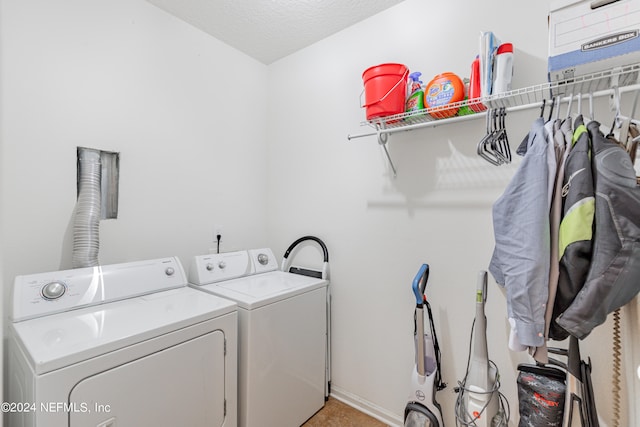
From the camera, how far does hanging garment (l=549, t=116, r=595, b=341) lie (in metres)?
0.86

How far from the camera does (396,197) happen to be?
1880 millimetres

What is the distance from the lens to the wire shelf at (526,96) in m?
1.06

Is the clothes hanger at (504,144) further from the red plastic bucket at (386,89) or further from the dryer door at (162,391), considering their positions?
the dryer door at (162,391)

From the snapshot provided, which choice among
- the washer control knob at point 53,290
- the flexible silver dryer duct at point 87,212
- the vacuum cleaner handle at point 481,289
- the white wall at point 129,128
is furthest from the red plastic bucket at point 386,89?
the washer control knob at point 53,290

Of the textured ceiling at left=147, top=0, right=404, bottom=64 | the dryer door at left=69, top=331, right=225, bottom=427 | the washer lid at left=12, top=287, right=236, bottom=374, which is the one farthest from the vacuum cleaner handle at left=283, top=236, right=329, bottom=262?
the textured ceiling at left=147, top=0, right=404, bottom=64

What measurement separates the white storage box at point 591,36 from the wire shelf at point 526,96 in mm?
31

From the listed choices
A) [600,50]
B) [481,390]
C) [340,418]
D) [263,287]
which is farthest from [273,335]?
[600,50]

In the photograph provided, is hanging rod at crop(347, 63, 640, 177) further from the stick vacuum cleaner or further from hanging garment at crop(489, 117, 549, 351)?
the stick vacuum cleaner

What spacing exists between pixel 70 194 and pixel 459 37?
7.69ft

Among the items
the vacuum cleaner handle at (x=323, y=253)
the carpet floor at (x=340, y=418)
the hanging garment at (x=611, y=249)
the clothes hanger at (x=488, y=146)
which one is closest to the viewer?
the hanging garment at (x=611, y=249)

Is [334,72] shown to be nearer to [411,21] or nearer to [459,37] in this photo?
[411,21]

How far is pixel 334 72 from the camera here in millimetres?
2195

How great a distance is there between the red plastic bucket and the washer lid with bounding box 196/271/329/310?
115 cm

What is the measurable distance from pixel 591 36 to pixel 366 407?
2.27 meters
